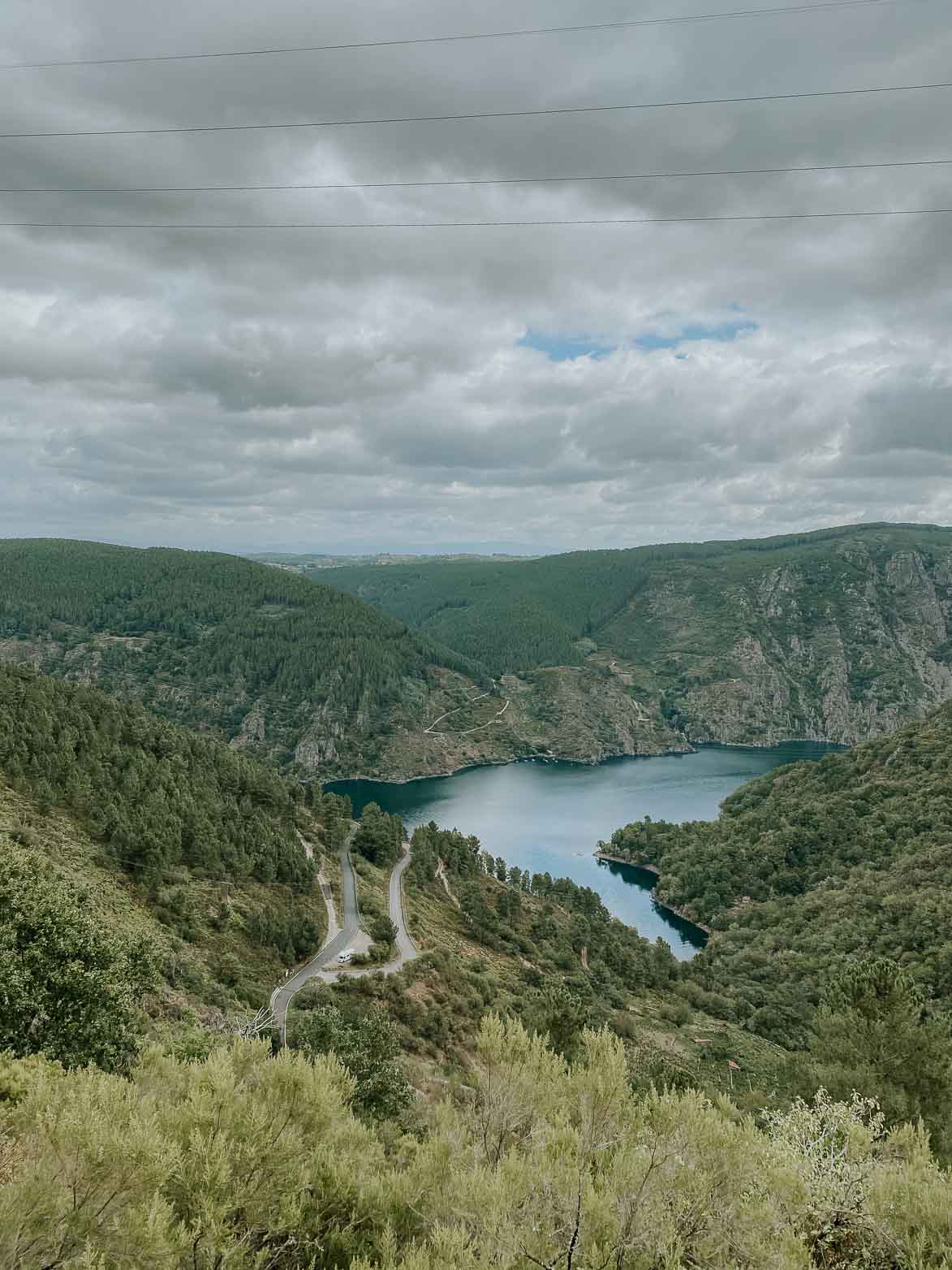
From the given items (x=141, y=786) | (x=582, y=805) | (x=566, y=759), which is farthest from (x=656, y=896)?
(x=566, y=759)

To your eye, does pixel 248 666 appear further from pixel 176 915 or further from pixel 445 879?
pixel 176 915

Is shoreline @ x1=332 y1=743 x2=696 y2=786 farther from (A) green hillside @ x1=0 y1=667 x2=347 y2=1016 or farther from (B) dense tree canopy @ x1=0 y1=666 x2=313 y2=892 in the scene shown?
(A) green hillside @ x1=0 y1=667 x2=347 y2=1016

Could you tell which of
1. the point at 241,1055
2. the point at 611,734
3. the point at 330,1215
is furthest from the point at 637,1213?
the point at 611,734

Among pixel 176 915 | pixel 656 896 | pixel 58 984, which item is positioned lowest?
pixel 656 896

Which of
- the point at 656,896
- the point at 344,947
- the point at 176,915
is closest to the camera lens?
the point at 176,915

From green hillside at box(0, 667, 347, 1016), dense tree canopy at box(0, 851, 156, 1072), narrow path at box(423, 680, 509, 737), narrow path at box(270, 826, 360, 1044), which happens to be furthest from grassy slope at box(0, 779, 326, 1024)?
narrow path at box(423, 680, 509, 737)


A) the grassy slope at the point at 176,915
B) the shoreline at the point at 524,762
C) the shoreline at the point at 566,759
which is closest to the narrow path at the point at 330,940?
the grassy slope at the point at 176,915
